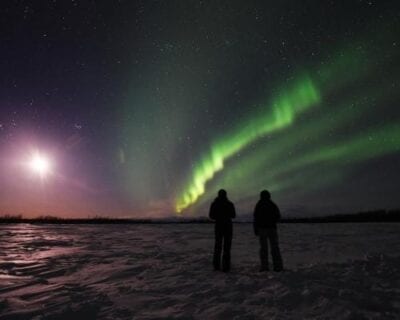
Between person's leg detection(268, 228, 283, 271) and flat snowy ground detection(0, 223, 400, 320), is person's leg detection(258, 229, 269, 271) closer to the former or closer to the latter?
person's leg detection(268, 228, 283, 271)

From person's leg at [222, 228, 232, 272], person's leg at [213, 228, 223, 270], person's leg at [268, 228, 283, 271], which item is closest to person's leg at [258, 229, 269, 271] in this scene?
person's leg at [268, 228, 283, 271]

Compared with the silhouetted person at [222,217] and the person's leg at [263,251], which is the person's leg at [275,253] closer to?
the person's leg at [263,251]

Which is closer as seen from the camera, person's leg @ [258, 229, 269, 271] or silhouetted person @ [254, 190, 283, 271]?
person's leg @ [258, 229, 269, 271]

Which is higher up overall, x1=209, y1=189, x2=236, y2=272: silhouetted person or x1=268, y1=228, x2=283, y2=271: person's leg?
x1=209, y1=189, x2=236, y2=272: silhouetted person

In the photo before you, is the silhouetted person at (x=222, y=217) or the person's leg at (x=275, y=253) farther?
the silhouetted person at (x=222, y=217)

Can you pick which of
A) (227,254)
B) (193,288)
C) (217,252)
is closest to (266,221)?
(227,254)

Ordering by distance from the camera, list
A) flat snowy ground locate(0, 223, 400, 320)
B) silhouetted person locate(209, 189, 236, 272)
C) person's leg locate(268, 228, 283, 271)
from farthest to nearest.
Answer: silhouetted person locate(209, 189, 236, 272)
person's leg locate(268, 228, 283, 271)
flat snowy ground locate(0, 223, 400, 320)

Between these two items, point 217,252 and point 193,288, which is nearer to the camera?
point 193,288

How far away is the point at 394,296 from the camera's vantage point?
689 cm

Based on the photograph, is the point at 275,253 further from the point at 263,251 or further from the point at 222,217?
the point at 222,217

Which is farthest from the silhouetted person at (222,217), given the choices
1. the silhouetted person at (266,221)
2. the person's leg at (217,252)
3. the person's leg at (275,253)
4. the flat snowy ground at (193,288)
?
the person's leg at (275,253)

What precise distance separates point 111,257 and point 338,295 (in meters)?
7.94

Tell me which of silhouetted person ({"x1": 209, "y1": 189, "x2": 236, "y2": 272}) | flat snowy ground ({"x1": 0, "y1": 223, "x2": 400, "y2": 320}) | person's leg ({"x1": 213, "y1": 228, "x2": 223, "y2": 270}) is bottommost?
flat snowy ground ({"x1": 0, "y1": 223, "x2": 400, "y2": 320})

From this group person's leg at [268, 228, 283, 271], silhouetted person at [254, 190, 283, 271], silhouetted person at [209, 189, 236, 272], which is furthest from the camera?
silhouetted person at [209, 189, 236, 272]
